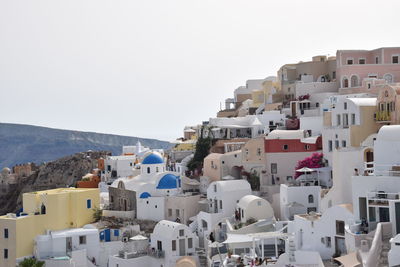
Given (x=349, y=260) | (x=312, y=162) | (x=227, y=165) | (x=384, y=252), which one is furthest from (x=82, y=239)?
(x=384, y=252)

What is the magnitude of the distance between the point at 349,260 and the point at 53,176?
60182 millimetres

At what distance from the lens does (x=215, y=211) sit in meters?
43.8

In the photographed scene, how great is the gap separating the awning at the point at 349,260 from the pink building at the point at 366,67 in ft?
86.1

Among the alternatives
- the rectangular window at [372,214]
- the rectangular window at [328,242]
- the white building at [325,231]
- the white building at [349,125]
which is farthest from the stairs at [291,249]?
the white building at [349,125]

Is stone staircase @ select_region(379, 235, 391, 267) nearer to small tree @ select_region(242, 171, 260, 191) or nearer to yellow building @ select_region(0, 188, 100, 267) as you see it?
small tree @ select_region(242, 171, 260, 191)

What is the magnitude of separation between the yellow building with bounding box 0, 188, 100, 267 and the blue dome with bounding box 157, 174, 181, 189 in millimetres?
4588

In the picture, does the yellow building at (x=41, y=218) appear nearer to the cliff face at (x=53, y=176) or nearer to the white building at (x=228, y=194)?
the white building at (x=228, y=194)

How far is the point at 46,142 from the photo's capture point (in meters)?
166

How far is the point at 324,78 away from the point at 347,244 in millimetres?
30777

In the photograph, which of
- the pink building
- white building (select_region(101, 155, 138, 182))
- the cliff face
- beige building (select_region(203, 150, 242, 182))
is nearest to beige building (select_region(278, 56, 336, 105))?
the pink building

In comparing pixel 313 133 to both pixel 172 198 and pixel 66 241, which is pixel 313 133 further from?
pixel 66 241

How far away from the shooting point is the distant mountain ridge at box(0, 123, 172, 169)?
533 ft

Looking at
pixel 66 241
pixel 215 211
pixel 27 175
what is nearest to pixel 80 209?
pixel 66 241

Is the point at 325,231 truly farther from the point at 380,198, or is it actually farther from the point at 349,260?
the point at 349,260
